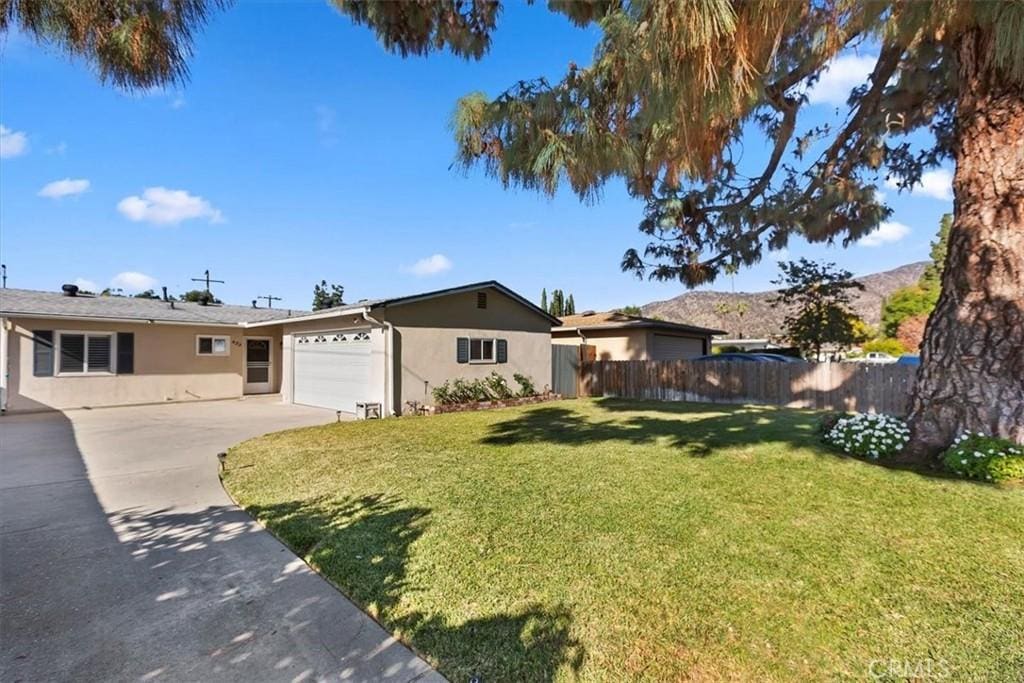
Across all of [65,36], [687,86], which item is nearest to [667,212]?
[687,86]

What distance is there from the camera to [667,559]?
342 centimetres

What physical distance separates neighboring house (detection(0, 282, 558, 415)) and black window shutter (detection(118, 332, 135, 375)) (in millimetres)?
25

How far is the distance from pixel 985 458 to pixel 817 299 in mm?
16386

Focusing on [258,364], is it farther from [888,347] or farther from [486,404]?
[888,347]

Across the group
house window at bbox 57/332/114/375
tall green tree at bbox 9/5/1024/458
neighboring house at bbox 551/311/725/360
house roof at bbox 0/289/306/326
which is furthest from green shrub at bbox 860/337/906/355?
house window at bbox 57/332/114/375

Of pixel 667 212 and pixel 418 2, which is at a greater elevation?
pixel 418 2

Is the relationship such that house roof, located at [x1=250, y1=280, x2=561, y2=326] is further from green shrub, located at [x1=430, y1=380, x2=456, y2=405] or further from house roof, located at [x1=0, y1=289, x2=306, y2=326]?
house roof, located at [x1=0, y1=289, x2=306, y2=326]

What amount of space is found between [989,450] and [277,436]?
10.1 meters

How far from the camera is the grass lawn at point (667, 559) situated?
7.97 ft

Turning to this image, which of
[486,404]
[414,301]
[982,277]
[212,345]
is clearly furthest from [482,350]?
[982,277]

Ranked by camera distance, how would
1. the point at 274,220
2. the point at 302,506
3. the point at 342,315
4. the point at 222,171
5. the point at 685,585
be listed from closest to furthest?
1. the point at 685,585
2. the point at 302,506
3. the point at 222,171
4. the point at 342,315
5. the point at 274,220

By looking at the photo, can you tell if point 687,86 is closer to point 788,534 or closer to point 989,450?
point 788,534

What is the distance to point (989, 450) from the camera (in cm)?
493

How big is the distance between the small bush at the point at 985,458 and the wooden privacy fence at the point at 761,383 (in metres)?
5.05
